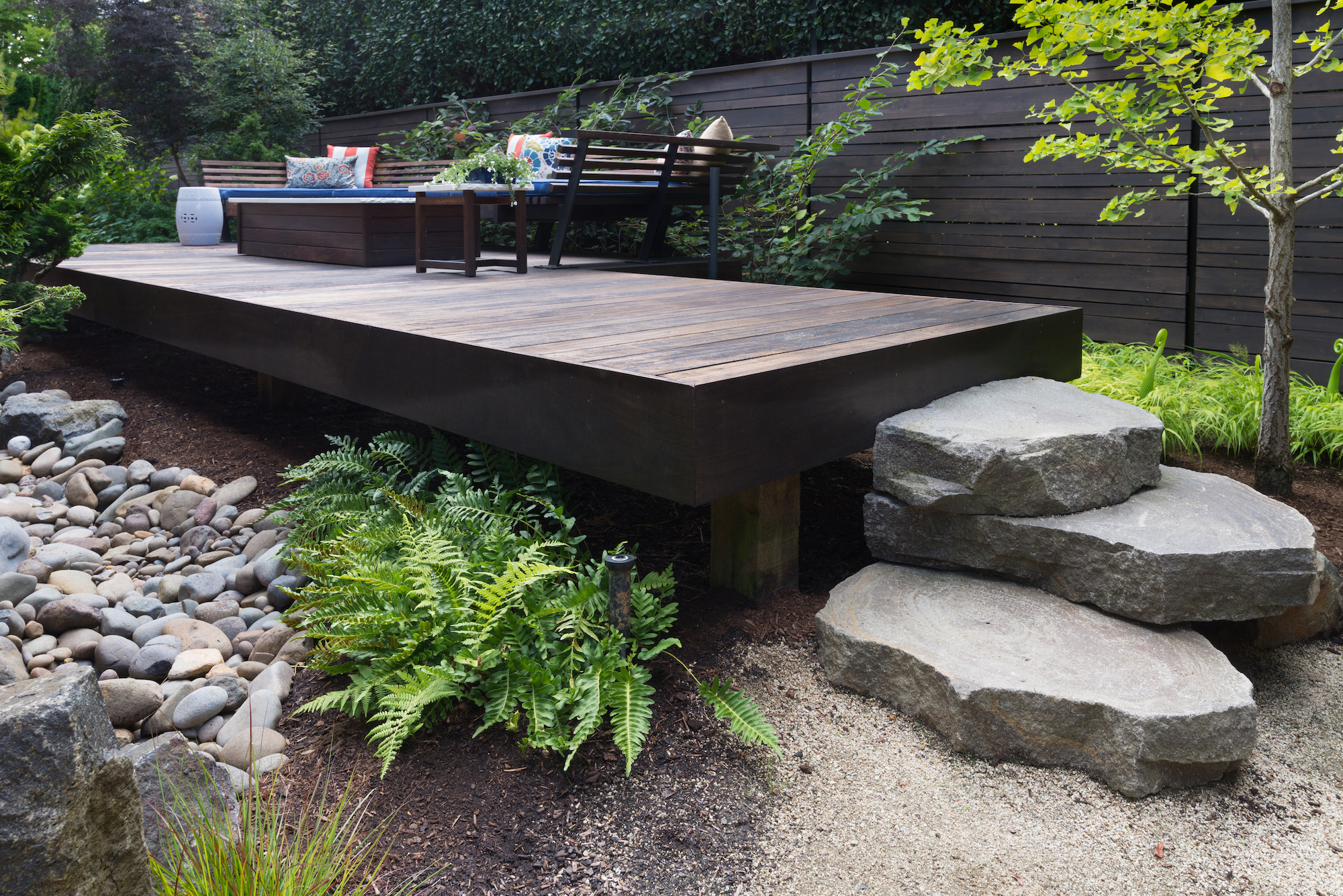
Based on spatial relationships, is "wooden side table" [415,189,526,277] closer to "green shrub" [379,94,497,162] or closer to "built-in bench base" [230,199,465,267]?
"built-in bench base" [230,199,465,267]

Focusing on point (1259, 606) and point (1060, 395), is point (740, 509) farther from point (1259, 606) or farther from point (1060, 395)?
Result: point (1259, 606)

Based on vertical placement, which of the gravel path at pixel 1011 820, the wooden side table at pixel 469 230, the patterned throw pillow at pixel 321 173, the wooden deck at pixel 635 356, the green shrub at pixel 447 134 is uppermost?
the green shrub at pixel 447 134

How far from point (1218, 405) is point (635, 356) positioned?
2.76 meters

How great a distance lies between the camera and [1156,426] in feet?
8.42

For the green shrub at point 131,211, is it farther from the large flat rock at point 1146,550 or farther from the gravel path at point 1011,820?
the gravel path at point 1011,820

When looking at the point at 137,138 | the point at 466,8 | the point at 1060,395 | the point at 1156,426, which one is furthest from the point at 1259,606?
the point at 137,138

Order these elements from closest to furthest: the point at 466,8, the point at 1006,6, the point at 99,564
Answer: the point at 99,564, the point at 1006,6, the point at 466,8

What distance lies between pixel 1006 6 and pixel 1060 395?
202 inches

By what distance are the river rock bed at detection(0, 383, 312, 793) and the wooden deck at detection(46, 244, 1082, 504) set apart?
0.56 metres

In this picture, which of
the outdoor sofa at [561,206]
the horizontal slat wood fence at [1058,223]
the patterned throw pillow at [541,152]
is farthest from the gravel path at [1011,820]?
the patterned throw pillow at [541,152]

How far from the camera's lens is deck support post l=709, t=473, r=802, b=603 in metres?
2.57

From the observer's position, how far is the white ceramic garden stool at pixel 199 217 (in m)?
7.29

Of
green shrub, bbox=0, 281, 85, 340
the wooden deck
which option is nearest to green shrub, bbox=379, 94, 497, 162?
green shrub, bbox=0, 281, 85, 340

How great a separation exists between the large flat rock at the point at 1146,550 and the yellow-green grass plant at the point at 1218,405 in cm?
117
